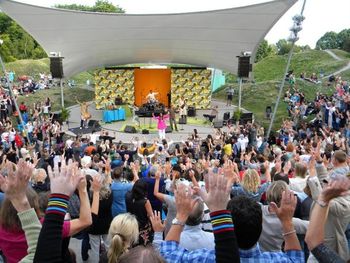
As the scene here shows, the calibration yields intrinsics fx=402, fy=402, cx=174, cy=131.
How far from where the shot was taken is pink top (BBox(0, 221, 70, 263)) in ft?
7.90

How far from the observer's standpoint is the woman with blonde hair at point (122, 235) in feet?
7.62

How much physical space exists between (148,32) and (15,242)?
56.8 feet

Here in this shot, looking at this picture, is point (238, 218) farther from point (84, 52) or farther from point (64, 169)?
point (84, 52)

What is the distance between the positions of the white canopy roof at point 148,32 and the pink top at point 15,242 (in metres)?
14.7

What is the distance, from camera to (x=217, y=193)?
71.5 inches

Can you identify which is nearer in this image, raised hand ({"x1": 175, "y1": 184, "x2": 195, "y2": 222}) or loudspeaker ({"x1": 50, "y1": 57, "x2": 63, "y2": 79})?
raised hand ({"x1": 175, "y1": 184, "x2": 195, "y2": 222})

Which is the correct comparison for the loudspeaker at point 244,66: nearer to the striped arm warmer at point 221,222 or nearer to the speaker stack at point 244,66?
the speaker stack at point 244,66

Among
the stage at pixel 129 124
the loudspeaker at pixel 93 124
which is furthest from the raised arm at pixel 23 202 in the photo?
the loudspeaker at pixel 93 124

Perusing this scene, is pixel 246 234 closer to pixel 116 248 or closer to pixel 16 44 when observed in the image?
pixel 116 248

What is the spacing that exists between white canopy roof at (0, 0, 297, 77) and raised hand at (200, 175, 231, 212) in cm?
1474

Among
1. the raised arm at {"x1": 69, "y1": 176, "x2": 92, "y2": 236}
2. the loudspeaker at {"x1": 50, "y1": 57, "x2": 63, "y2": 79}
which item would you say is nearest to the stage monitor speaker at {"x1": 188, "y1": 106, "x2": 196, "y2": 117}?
the loudspeaker at {"x1": 50, "y1": 57, "x2": 63, "y2": 79}

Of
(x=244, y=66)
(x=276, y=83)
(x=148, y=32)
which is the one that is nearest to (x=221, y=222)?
(x=244, y=66)

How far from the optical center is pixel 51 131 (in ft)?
49.6

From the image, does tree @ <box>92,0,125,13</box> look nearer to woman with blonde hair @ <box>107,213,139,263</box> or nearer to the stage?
the stage
